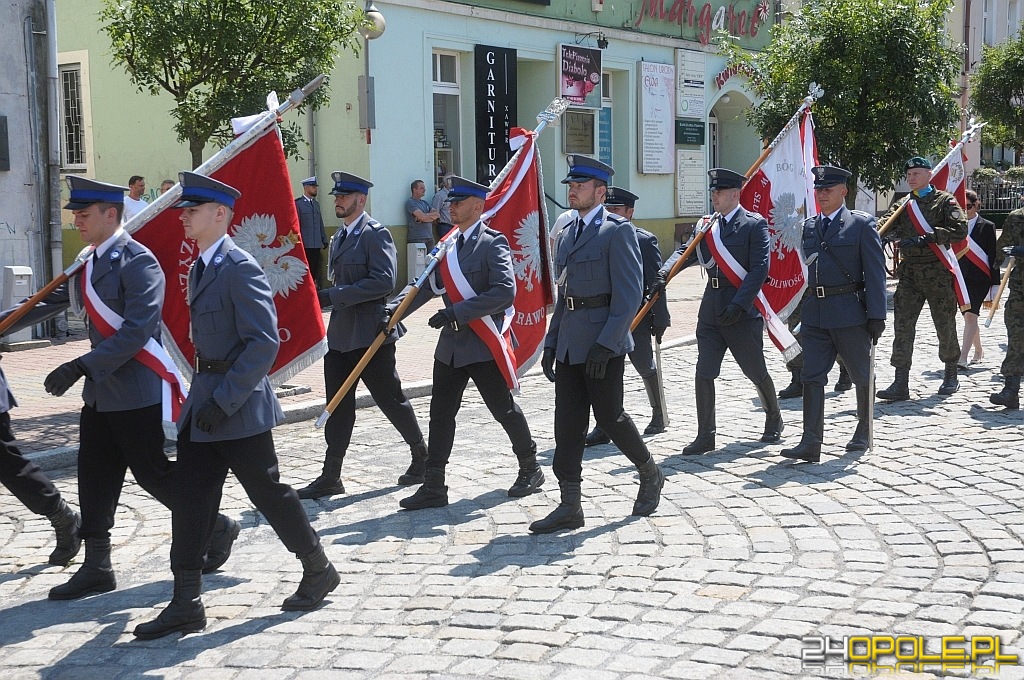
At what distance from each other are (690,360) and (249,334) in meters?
8.41

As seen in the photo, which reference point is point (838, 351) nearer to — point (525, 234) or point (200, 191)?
point (525, 234)

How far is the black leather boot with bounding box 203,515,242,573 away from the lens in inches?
223

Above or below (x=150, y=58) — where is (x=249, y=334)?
below

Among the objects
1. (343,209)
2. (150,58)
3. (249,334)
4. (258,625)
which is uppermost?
(150,58)

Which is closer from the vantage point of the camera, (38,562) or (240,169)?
(38,562)

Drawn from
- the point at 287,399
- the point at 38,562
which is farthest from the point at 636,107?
the point at 38,562

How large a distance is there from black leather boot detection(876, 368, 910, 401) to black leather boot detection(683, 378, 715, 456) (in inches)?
93.5

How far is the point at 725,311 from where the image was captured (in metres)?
8.01

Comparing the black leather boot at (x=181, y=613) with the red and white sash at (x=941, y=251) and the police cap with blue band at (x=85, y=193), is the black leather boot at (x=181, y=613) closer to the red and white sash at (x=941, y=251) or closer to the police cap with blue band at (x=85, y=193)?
the police cap with blue band at (x=85, y=193)

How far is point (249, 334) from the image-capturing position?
483cm

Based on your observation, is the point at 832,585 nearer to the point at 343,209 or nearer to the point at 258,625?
the point at 258,625

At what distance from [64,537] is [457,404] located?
86.1 inches

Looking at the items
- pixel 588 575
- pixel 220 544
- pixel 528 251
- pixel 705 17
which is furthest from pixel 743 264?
pixel 705 17

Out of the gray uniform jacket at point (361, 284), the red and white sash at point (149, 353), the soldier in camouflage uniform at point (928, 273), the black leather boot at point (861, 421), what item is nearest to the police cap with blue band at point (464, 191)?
the gray uniform jacket at point (361, 284)
